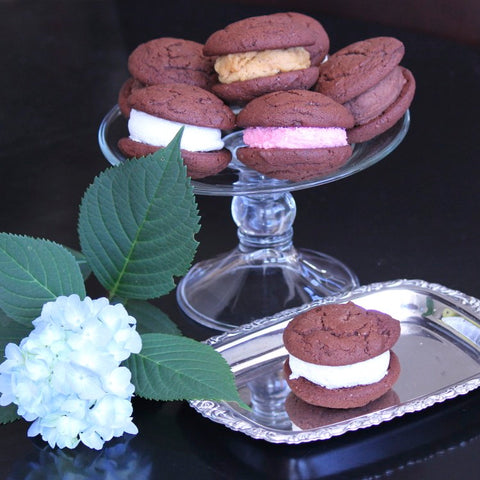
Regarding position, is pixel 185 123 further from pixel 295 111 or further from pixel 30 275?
pixel 30 275

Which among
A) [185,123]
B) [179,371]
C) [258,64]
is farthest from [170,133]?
[179,371]

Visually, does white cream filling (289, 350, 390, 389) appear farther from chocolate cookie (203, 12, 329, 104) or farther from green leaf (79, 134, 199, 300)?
chocolate cookie (203, 12, 329, 104)

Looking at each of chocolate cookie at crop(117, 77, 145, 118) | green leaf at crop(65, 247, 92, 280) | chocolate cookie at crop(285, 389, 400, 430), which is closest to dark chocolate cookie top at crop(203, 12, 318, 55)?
chocolate cookie at crop(117, 77, 145, 118)

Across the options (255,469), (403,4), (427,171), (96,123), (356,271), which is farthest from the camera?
(403,4)

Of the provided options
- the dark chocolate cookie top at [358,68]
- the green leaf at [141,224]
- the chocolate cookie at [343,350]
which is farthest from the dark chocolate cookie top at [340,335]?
the dark chocolate cookie top at [358,68]

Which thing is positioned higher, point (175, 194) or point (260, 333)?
point (175, 194)

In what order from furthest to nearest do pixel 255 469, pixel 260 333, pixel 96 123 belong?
pixel 96 123 < pixel 260 333 < pixel 255 469

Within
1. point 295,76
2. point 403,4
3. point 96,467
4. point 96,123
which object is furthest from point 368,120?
point 403,4

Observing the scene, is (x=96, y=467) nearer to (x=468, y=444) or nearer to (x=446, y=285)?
(x=468, y=444)

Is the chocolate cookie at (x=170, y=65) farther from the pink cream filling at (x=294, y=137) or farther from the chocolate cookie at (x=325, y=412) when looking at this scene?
the chocolate cookie at (x=325, y=412)

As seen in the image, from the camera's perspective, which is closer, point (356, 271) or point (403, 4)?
point (356, 271)
